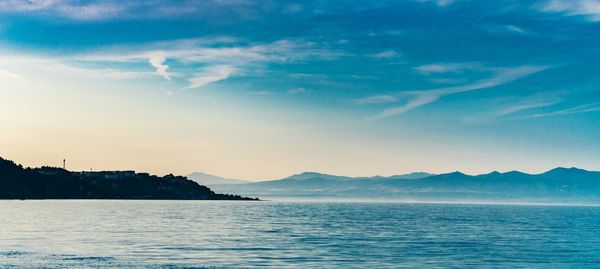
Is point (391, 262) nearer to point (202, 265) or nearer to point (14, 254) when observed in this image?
point (202, 265)

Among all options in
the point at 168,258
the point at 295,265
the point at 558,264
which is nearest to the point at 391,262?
the point at 295,265

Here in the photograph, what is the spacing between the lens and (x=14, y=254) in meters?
70.5

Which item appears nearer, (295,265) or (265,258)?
(295,265)

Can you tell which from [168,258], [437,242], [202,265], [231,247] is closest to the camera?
[202,265]

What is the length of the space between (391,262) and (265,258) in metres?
13.0

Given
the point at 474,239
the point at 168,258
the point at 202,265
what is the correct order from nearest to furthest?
1. the point at 202,265
2. the point at 168,258
3. the point at 474,239

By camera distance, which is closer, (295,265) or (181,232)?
(295,265)

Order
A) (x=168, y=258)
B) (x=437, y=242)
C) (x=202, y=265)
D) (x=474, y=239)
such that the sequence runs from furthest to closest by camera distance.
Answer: (x=474, y=239) → (x=437, y=242) → (x=168, y=258) → (x=202, y=265)

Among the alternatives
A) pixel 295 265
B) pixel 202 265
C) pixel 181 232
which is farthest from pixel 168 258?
pixel 181 232

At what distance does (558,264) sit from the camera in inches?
2864

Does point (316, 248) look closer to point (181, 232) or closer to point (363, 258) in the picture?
point (363, 258)

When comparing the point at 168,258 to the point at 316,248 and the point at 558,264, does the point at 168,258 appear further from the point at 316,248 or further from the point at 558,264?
the point at 558,264

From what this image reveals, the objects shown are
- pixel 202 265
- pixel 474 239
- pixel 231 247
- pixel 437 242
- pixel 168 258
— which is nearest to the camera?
pixel 202 265

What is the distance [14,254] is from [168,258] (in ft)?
52.7
